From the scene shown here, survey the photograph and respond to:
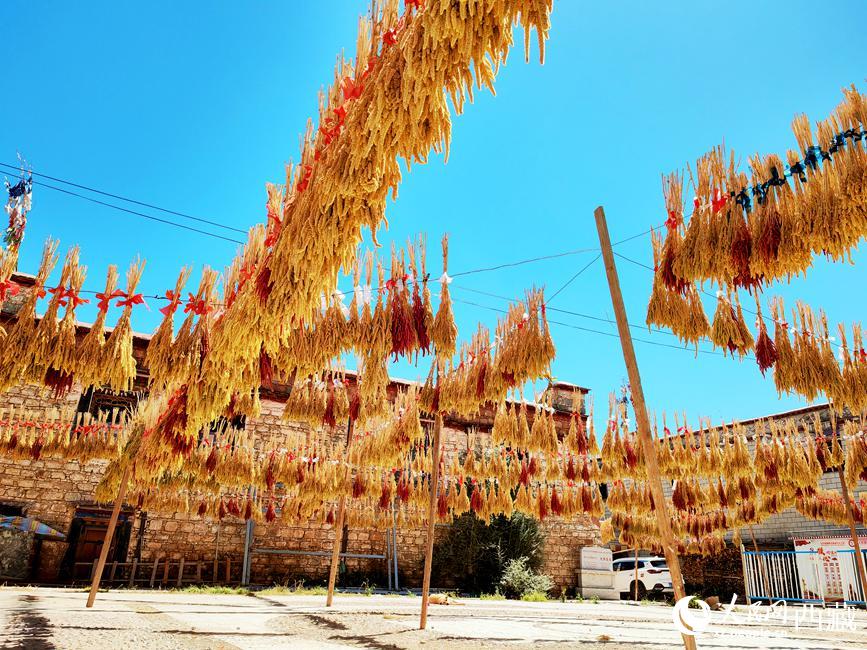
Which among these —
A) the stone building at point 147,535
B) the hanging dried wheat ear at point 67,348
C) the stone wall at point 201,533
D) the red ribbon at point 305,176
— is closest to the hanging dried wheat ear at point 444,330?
Answer: the red ribbon at point 305,176

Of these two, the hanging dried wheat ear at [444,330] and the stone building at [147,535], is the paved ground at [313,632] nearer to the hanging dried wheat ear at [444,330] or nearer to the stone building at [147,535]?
the hanging dried wheat ear at [444,330]

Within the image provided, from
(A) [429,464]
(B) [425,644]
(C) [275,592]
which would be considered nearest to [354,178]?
(B) [425,644]

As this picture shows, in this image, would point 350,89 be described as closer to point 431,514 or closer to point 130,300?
point 130,300

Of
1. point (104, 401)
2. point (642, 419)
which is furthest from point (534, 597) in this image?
point (642, 419)

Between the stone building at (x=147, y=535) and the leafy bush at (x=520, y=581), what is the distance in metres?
2.47

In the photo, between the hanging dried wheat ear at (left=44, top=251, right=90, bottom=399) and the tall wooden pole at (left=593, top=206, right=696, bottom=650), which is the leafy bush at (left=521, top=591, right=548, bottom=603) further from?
the hanging dried wheat ear at (left=44, top=251, right=90, bottom=399)

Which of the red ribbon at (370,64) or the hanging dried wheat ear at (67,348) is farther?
the hanging dried wheat ear at (67,348)

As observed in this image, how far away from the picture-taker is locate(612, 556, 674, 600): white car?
1689 cm

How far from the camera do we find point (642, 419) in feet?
10.7

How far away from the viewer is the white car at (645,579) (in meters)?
16.9

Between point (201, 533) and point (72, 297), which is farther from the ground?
point (72, 297)

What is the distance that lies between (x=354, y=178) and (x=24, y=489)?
1422 centimetres

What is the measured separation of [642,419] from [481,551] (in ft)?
43.3

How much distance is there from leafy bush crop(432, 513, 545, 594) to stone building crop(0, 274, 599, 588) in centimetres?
85
